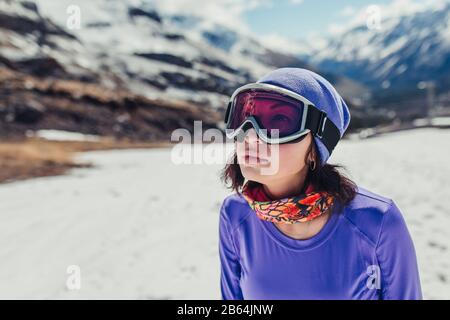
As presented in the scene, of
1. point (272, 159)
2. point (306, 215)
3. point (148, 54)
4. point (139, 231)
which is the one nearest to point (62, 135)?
point (139, 231)

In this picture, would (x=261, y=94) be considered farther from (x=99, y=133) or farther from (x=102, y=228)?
(x=99, y=133)

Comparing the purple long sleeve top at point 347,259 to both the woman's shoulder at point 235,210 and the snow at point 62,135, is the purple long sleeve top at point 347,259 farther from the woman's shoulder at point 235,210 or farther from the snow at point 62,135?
the snow at point 62,135

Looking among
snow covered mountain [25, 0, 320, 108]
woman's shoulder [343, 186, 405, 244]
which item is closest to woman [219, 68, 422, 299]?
woman's shoulder [343, 186, 405, 244]

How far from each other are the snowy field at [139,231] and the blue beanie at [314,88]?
211 centimetres

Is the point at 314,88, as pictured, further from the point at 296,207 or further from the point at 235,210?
the point at 235,210

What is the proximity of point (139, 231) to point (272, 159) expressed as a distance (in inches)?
242

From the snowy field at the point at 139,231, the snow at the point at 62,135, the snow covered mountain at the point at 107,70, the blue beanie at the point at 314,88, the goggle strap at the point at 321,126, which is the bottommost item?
the snowy field at the point at 139,231

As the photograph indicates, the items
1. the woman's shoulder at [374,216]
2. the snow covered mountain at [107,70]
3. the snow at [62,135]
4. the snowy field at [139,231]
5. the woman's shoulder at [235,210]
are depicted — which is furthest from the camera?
the snow covered mountain at [107,70]

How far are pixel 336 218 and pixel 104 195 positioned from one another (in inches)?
399

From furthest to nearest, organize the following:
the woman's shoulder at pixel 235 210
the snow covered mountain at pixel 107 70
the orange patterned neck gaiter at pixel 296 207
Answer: the snow covered mountain at pixel 107 70 < the woman's shoulder at pixel 235 210 < the orange patterned neck gaiter at pixel 296 207

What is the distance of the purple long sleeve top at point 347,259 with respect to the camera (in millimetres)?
1959

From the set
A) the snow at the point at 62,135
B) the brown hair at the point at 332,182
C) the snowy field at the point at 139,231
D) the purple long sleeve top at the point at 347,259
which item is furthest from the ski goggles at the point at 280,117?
the snow at the point at 62,135

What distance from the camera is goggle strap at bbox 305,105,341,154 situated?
2092 mm
